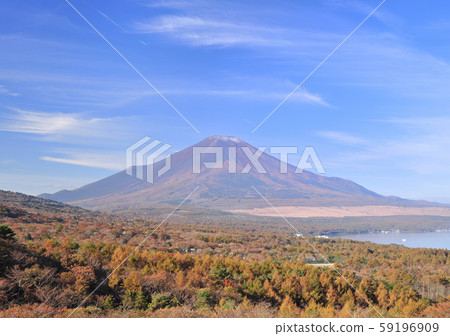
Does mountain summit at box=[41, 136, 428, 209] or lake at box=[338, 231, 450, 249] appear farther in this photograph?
mountain summit at box=[41, 136, 428, 209]

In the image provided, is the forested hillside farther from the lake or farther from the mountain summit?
the mountain summit

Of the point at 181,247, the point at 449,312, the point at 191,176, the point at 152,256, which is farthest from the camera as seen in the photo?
the point at 191,176

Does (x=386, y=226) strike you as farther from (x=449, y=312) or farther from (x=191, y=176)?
(x=449, y=312)

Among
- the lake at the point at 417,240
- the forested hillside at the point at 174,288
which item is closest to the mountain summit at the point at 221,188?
the lake at the point at 417,240

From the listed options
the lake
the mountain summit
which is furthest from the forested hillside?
the mountain summit

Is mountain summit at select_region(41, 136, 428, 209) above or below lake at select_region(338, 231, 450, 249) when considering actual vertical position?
above

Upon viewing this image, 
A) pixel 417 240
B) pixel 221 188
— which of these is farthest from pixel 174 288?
pixel 221 188

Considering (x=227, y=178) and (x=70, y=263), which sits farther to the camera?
(x=227, y=178)

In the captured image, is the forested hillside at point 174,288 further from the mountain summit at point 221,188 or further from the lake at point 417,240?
the mountain summit at point 221,188

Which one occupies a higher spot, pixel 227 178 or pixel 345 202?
pixel 227 178
